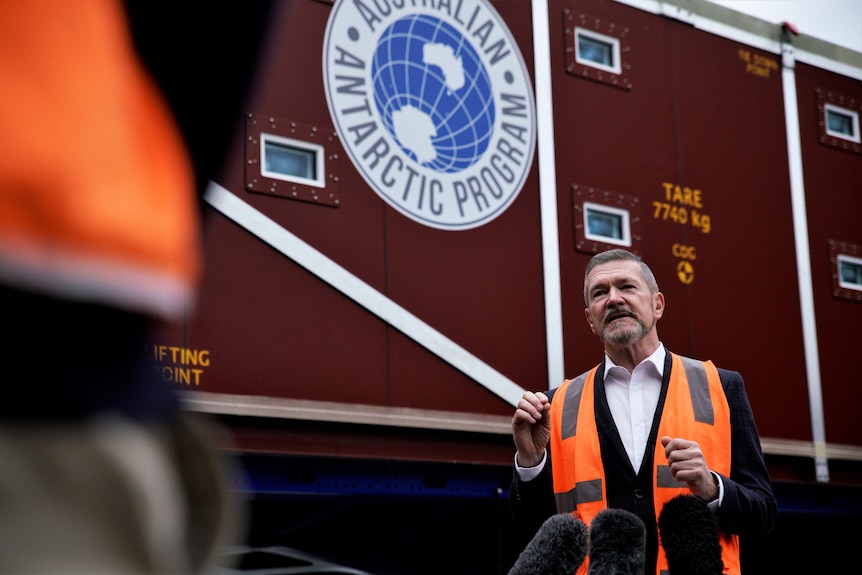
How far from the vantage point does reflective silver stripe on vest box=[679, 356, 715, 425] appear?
3.07 metres

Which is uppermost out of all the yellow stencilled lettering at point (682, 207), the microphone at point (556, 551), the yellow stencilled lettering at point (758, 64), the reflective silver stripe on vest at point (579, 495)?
the yellow stencilled lettering at point (758, 64)

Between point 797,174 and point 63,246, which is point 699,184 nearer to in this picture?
point 797,174

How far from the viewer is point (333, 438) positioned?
606cm

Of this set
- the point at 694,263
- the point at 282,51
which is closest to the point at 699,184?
the point at 694,263

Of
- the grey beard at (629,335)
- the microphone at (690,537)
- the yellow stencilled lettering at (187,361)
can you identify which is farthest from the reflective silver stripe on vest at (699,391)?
the yellow stencilled lettering at (187,361)

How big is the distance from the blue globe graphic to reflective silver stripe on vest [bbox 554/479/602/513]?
3.62 metres

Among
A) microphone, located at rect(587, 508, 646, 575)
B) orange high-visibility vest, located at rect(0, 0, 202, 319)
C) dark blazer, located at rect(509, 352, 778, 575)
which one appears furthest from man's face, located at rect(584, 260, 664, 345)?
orange high-visibility vest, located at rect(0, 0, 202, 319)

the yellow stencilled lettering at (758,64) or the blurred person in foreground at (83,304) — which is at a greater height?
the yellow stencilled lettering at (758,64)

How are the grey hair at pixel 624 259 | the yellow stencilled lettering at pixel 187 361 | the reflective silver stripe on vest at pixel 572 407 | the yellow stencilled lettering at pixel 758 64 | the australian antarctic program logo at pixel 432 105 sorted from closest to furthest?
the reflective silver stripe on vest at pixel 572 407 < the grey hair at pixel 624 259 < the yellow stencilled lettering at pixel 187 361 < the australian antarctic program logo at pixel 432 105 < the yellow stencilled lettering at pixel 758 64

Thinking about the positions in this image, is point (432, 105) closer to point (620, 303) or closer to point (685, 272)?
point (685, 272)

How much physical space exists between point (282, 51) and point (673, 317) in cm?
292

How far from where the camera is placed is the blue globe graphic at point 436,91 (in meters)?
6.55

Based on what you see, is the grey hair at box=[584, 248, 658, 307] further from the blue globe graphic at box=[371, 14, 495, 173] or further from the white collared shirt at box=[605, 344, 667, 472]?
the blue globe graphic at box=[371, 14, 495, 173]

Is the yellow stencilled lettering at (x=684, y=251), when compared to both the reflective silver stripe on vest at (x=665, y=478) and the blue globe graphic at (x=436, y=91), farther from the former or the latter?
the reflective silver stripe on vest at (x=665, y=478)
